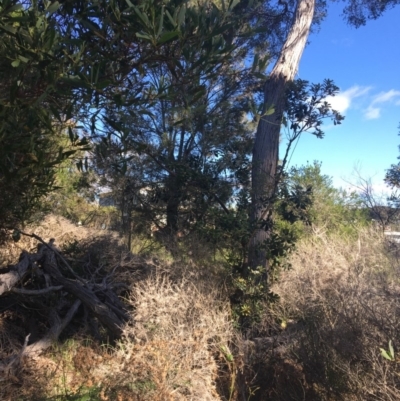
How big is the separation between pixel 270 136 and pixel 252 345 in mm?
4662

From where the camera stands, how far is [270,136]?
9.36 m

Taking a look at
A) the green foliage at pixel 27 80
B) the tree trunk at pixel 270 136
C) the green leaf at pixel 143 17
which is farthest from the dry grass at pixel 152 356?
the green leaf at pixel 143 17

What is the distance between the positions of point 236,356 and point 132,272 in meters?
3.02

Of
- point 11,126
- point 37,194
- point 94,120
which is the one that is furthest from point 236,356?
point 11,126

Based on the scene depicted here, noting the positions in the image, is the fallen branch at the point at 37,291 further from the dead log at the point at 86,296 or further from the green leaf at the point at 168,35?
the green leaf at the point at 168,35

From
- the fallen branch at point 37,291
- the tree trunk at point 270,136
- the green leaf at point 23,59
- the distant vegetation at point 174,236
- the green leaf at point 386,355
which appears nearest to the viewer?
the green leaf at point 23,59

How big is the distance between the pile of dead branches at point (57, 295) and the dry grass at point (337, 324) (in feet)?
7.93

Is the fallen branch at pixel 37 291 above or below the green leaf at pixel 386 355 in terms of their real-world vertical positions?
above

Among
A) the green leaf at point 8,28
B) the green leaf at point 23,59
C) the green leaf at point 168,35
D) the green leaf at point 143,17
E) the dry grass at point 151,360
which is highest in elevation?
the green leaf at point 143,17

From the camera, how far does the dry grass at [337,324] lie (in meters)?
4.85

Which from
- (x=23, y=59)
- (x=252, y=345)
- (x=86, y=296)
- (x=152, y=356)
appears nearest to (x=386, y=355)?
(x=152, y=356)

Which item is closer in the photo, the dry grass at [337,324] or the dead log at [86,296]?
the dry grass at [337,324]

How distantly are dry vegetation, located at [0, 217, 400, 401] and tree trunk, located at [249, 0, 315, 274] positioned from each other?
96 cm

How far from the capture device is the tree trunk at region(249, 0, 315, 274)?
8.30m
